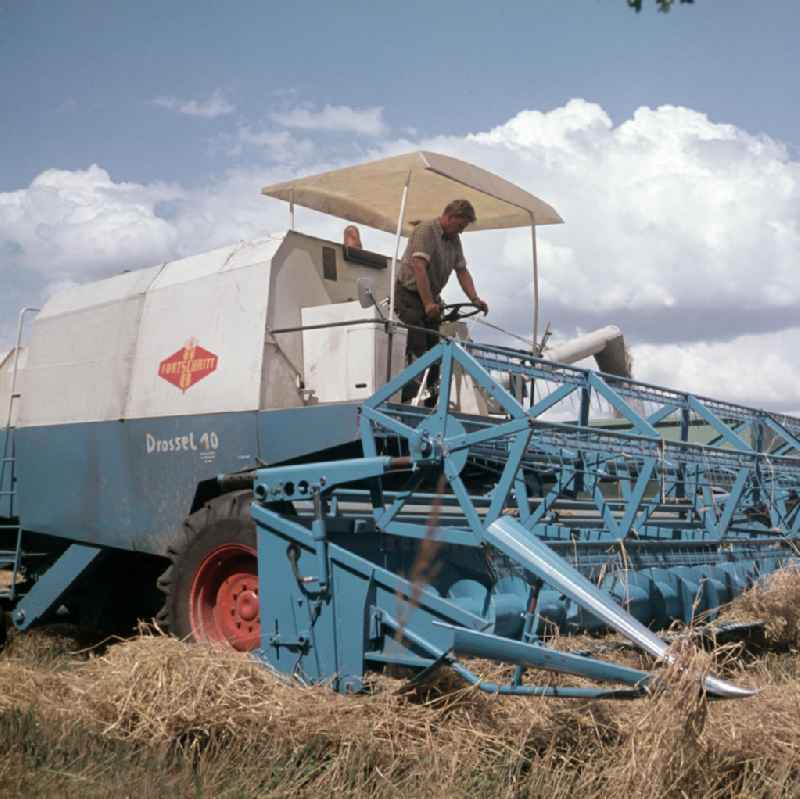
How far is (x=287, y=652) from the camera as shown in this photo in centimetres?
439

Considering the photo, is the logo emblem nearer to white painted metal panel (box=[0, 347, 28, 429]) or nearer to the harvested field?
white painted metal panel (box=[0, 347, 28, 429])

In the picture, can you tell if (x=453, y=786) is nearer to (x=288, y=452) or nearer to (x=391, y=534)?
(x=391, y=534)

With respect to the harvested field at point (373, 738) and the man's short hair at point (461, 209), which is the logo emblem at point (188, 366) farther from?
the harvested field at point (373, 738)

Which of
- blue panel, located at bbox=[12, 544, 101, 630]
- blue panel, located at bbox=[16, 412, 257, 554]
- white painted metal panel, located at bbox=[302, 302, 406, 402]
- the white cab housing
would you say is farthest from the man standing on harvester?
blue panel, located at bbox=[12, 544, 101, 630]

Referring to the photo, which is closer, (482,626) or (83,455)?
(482,626)

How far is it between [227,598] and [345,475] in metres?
1.32

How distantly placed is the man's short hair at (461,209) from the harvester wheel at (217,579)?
227 cm

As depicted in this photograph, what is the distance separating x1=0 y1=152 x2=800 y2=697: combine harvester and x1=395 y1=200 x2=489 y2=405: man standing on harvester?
0.65 feet

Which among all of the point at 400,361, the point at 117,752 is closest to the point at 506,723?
the point at 117,752

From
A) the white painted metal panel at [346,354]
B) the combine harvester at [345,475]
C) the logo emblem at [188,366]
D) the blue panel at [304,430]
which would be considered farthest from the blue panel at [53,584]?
the white painted metal panel at [346,354]

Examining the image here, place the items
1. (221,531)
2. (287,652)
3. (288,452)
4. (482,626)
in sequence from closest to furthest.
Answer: (482,626), (287,652), (221,531), (288,452)

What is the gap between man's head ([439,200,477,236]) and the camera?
20.9 feet

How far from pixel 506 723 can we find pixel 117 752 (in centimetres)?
139

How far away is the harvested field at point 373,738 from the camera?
3.24m
